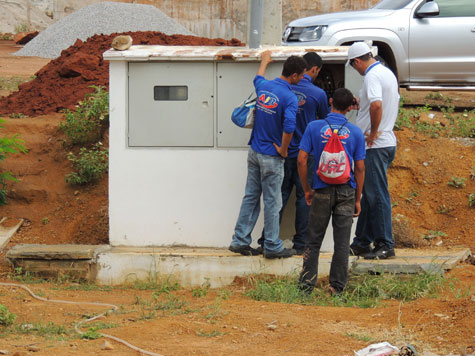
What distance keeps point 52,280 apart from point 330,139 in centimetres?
340

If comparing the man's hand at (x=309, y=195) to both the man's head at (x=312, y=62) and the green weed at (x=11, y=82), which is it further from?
the green weed at (x=11, y=82)

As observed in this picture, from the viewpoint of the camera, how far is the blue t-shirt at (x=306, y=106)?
7574 millimetres

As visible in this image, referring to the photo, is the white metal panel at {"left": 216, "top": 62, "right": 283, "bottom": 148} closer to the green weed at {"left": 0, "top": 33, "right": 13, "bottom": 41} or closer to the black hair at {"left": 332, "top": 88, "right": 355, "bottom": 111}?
the black hair at {"left": 332, "top": 88, "right": 355, "bottom": 111}

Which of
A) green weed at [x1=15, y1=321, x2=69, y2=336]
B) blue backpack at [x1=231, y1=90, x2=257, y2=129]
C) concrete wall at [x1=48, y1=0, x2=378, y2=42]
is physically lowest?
green weed at [x1=15, y1=321, x2=69, y2=336]

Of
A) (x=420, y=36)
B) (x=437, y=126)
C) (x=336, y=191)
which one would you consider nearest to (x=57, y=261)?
(x=336, y=191)

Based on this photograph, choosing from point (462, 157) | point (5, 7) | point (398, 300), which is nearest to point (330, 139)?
point (398, 300)

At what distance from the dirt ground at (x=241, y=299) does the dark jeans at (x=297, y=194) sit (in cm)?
95

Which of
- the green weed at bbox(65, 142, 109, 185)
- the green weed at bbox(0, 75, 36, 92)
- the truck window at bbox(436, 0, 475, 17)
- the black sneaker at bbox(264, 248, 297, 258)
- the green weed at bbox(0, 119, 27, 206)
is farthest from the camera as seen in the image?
the green weed at bbox(0, 75, 36, 92)

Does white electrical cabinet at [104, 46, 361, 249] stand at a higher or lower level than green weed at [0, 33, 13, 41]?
lower

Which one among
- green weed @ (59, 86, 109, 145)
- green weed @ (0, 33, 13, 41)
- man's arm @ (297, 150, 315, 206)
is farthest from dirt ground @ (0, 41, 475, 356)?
green weed @ (0, 33, 13, 41)

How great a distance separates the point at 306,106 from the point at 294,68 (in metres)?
0.47

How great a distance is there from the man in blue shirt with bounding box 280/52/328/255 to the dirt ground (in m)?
1.16

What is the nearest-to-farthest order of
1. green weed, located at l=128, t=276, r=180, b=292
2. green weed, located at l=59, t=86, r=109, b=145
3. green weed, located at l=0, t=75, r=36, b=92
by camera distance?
green weed, located at l=128, t=276, r=180, b=292 < green weed, located at l=59, t=86, r=109, b=145 < green weed, located at l=0, t=75, r=36, b=92

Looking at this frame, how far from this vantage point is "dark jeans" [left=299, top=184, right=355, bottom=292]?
22.6ft
